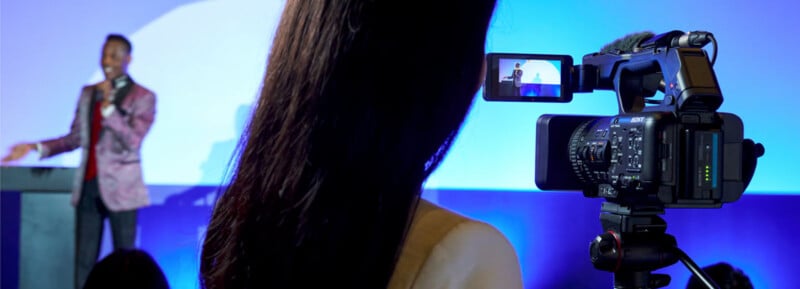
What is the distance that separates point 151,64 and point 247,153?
2.11 meters

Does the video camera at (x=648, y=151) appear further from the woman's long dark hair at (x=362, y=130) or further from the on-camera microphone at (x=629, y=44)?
the woman's long dark hair at (x=362, y=130)

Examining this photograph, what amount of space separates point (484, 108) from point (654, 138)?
1.53 m

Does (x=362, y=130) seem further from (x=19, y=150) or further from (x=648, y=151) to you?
(x=19, y=150)

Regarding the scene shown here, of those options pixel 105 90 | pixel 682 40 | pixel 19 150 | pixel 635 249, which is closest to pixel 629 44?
pixel 682 40

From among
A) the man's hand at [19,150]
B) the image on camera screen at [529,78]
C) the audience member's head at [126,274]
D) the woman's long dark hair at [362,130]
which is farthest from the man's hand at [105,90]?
the woman's long dark hair at [362,130]

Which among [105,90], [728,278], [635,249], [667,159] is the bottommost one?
[728,278]

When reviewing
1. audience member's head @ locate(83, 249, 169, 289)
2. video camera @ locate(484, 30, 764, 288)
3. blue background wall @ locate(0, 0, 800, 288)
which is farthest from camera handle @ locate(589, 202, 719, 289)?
blue background wall @ locate(0, 0, 800, 288)

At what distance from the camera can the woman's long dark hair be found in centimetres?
52

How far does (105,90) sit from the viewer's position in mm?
2547

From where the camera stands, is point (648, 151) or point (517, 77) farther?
point (517, 77)

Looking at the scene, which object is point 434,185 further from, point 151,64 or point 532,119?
point 151,64

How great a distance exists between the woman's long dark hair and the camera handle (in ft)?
2.73

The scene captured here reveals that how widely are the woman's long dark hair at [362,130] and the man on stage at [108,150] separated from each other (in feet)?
7.03

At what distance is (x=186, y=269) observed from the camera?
2.57 meters
